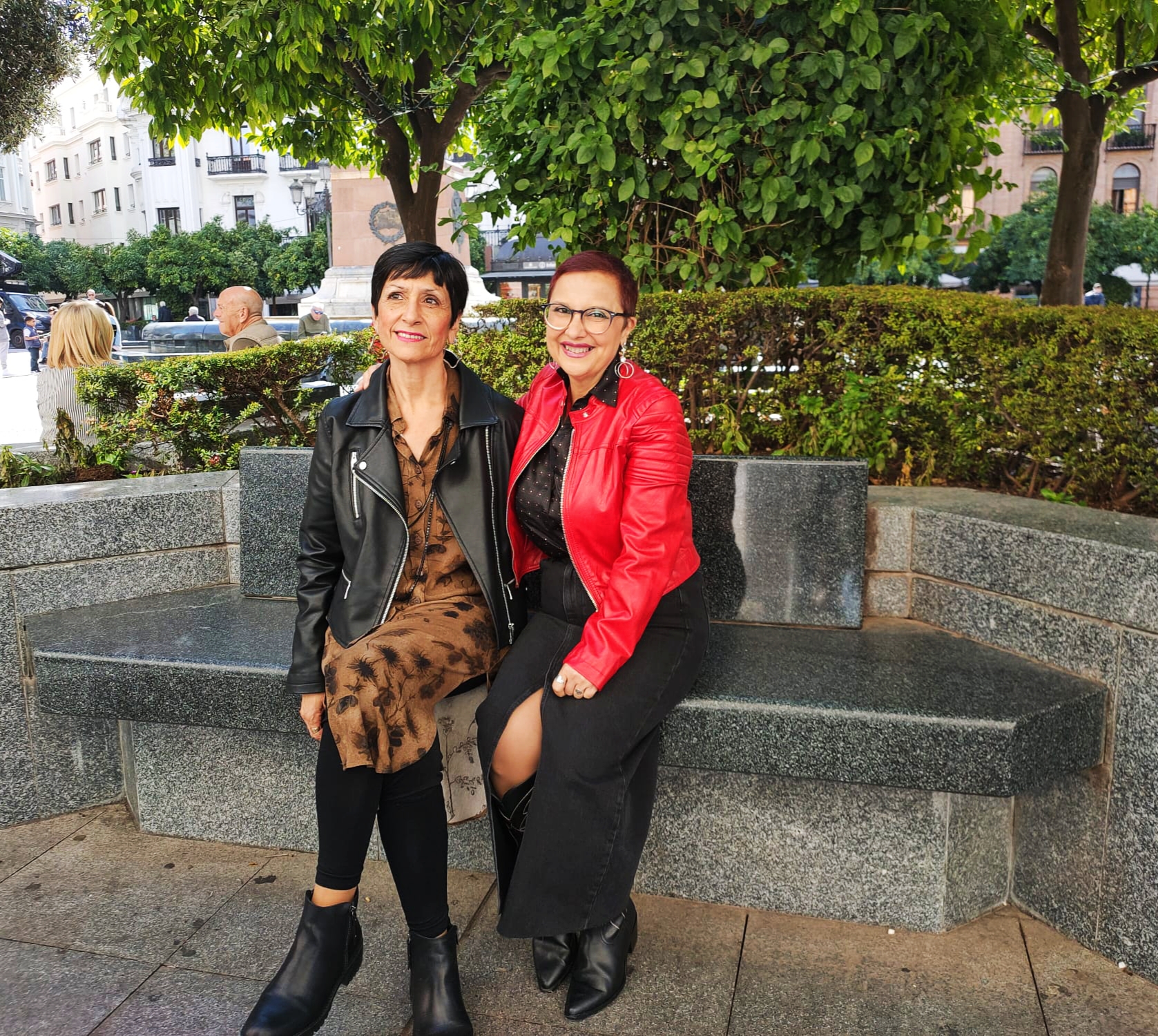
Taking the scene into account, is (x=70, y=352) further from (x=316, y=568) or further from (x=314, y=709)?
(x=314, y=709)

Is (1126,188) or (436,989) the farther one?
(1126,188)

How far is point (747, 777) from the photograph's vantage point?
3.35m

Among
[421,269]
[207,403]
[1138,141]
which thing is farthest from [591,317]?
[1138,141]

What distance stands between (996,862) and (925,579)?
909 mm

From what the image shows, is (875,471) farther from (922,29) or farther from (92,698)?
(92,698)

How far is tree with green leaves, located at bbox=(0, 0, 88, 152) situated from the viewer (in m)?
18.8

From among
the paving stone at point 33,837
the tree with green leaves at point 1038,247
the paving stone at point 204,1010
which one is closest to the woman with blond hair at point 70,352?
the paving stone at point 33,837

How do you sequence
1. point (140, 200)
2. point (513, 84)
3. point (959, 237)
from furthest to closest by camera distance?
point (140, 200)
point (959, 237)
point (513, 84)

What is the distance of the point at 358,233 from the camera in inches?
837

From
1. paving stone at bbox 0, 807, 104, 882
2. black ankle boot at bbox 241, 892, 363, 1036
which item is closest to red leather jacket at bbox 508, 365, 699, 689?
black ankle boot at bbox 241, 892, 363, 1036

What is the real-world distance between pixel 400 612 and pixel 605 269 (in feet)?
3.55

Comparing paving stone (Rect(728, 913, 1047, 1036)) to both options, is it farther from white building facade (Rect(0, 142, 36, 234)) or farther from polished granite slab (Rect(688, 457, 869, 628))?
white building facade (Rect(0, 142, 36, 234))

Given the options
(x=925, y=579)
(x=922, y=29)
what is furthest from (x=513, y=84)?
(x=925, y=579)

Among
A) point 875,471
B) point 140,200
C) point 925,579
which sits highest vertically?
point 140,200
